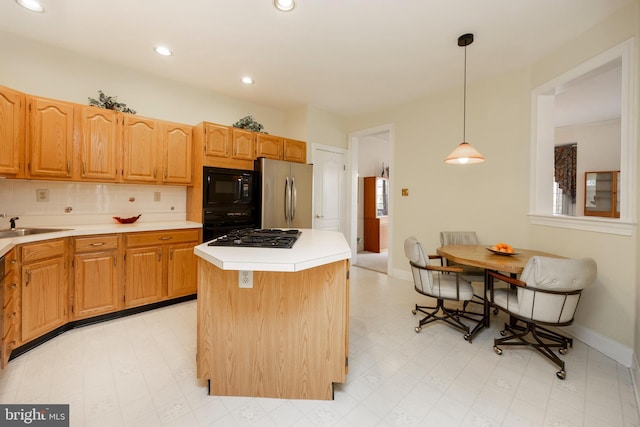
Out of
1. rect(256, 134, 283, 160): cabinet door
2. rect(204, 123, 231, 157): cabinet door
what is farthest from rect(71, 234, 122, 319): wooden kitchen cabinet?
rect(256, 134, 283, 160): cabinet door

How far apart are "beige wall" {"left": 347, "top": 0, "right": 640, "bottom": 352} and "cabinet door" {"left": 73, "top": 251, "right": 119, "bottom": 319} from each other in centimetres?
374

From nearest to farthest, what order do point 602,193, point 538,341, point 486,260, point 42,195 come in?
point 538,341, point 486,260, point 42,195, point 602,193

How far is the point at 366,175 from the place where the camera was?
6.82m

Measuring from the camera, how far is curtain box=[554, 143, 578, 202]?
5.73 meters

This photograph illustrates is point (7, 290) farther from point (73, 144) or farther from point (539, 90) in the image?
point (539, 90)

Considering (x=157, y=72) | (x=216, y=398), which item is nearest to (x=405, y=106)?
(x=157, y=72)

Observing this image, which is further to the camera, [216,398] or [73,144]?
[73,144]

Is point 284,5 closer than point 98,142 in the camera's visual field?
Yes

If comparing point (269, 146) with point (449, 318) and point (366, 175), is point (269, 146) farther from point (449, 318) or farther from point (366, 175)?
point (366, 175)

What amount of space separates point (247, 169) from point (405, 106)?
8.80 ft

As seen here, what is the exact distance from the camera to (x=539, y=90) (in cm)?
286

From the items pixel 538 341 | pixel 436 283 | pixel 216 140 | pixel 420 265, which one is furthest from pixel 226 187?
pixel 538 341

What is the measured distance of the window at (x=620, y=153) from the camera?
2023 mm

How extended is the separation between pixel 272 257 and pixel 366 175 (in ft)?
19.0
